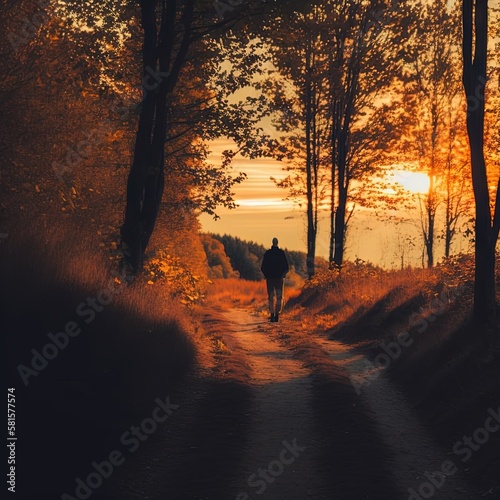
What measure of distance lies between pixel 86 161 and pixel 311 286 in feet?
40.2

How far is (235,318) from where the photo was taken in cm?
3081

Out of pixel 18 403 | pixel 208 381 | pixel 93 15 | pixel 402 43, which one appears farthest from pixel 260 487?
pixel 402 43

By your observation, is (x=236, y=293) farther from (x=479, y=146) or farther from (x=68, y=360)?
(x=68, y=360)

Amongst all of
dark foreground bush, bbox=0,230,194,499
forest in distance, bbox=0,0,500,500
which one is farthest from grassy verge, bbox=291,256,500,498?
dark foreground bush, bbox=0,230,194,499

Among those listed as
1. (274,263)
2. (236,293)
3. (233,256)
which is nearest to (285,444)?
(274,263)

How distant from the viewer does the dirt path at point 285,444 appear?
8438 millimetres

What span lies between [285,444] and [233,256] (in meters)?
118

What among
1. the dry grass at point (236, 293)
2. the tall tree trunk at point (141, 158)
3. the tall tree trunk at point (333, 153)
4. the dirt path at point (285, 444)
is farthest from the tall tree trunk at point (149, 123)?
the dry grass at point (236, 293)

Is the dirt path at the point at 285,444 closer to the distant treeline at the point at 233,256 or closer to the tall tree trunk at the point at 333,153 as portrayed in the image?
the tall tree trunk at the point at 333,153

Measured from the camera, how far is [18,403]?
848cm

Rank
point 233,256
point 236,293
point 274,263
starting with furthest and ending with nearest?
point 233,256 < point 236,293 < point 274,263

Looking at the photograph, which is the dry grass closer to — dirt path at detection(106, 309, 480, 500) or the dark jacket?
the dark jacket

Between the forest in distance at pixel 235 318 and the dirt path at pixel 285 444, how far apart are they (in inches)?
2.0

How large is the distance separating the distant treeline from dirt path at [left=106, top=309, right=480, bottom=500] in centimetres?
8524
